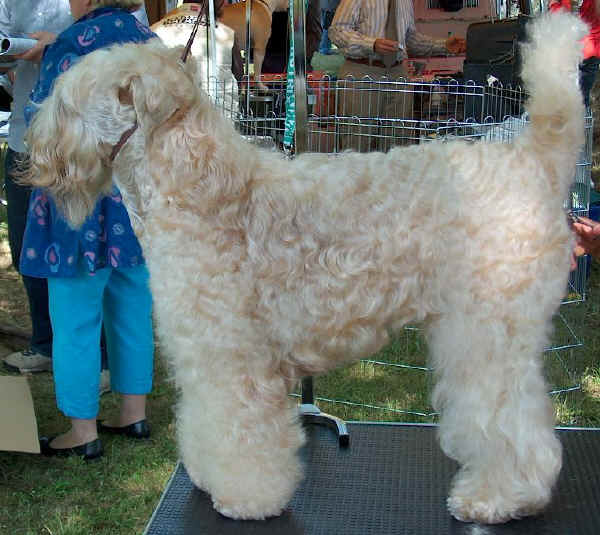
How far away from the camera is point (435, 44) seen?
5.97 meters

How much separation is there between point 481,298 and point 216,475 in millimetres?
964

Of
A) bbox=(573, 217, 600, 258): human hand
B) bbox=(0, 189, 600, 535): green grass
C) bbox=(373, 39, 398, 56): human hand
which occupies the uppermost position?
bbox=(373, 39, 398, 56): human hand

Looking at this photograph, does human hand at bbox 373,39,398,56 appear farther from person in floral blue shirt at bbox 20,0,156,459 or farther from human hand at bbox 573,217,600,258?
human hand at bbox 573,217,600,258

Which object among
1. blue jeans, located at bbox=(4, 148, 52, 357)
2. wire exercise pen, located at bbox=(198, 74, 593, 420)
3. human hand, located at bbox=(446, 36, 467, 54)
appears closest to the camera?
wire exercise pen, located at bbox=(198, 74, 593, 420)

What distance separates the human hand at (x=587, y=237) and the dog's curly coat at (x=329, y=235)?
2.29ft

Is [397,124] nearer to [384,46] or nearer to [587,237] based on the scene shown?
[384,46]

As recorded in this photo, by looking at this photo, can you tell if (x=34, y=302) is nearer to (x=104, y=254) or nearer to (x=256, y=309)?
(x=104, y=254)

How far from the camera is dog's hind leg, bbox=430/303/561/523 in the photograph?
213 centimetres

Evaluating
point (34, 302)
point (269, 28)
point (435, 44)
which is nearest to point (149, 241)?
point (34, 302)

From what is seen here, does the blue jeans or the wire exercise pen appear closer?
the wire exercise pen

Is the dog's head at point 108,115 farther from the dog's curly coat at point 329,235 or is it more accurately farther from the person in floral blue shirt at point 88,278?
the person in floral blue shirt at point 88,278

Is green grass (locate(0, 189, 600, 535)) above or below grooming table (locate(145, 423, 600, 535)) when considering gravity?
below

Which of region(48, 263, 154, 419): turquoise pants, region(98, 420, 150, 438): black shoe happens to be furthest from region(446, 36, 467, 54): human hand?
region(98, 420, 150, 438): black shoe

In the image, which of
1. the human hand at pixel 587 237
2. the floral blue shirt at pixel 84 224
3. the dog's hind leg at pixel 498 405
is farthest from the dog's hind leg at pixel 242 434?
the human hand at pixel 587 237
